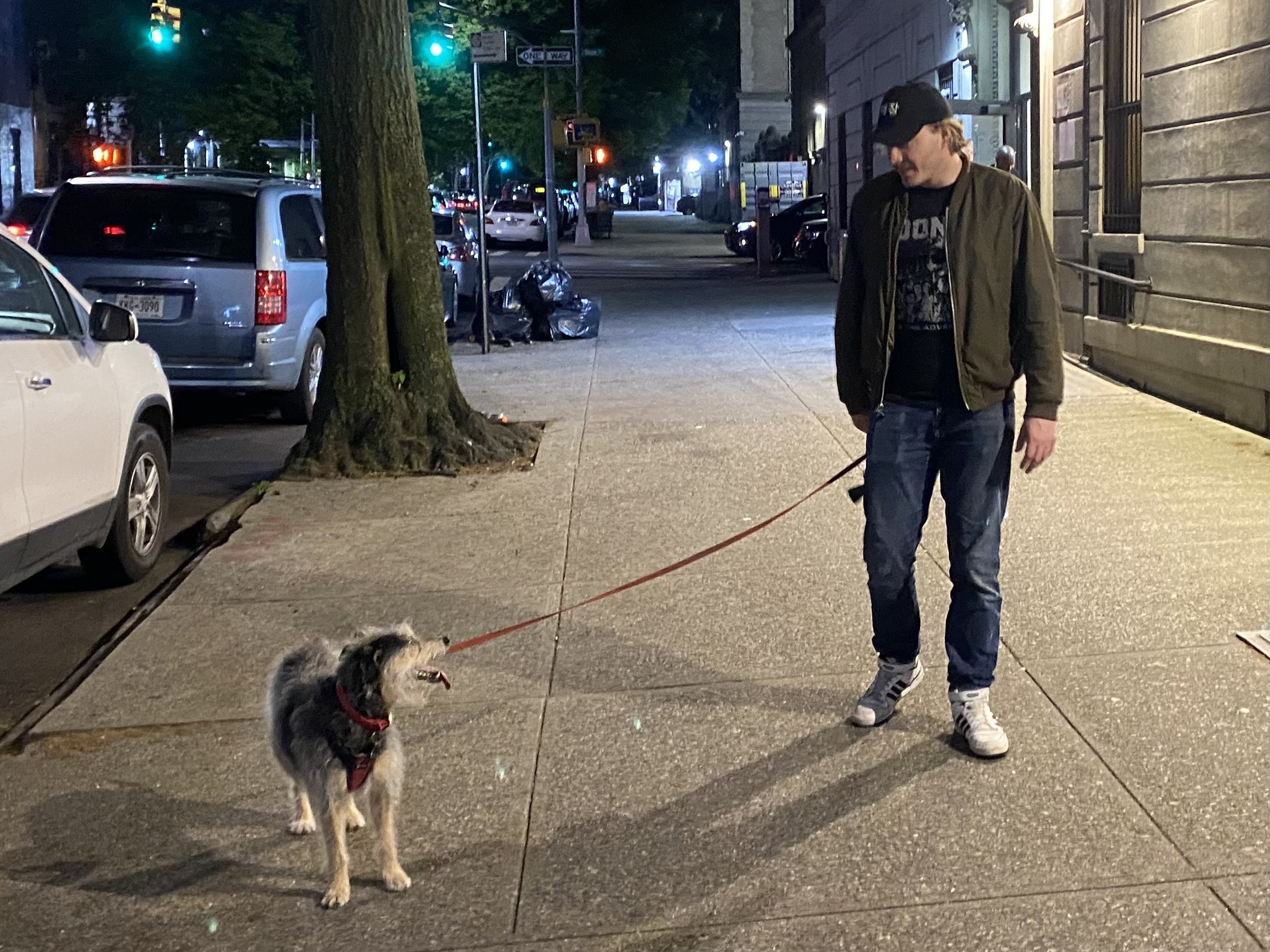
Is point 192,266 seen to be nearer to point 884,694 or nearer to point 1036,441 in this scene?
point 884,694

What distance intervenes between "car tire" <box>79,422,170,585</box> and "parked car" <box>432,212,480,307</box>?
11.9m

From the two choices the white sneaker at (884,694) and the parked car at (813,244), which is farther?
the parked car at (813,244)

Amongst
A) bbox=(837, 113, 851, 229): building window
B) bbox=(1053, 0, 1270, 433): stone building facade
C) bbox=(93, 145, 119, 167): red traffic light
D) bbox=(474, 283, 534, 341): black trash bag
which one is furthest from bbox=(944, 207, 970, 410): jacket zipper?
bbox=(93, 145, 119, 167): red traffic light

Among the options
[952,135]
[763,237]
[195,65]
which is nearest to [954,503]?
[952,135]

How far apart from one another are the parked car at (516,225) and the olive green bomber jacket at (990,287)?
3896cm

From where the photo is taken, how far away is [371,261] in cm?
924

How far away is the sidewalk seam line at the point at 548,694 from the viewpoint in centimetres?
379

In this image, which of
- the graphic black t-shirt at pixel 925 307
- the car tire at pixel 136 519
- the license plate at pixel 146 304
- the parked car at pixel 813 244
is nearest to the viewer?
the graphic black t-shirt at pixel 925 307

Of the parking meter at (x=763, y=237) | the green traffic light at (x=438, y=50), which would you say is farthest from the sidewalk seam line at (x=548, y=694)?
the parking meter at (x=763, y=237)

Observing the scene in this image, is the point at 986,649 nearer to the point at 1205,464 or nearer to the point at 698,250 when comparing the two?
the point at 1205,464

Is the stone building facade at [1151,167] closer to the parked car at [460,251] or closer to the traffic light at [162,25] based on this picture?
the parked car at [460,251]

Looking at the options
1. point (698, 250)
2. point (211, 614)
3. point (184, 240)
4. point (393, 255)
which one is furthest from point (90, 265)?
point (698, 250)

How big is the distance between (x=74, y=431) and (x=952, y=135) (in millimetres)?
3737

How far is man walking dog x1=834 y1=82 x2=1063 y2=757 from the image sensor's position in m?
4.30
